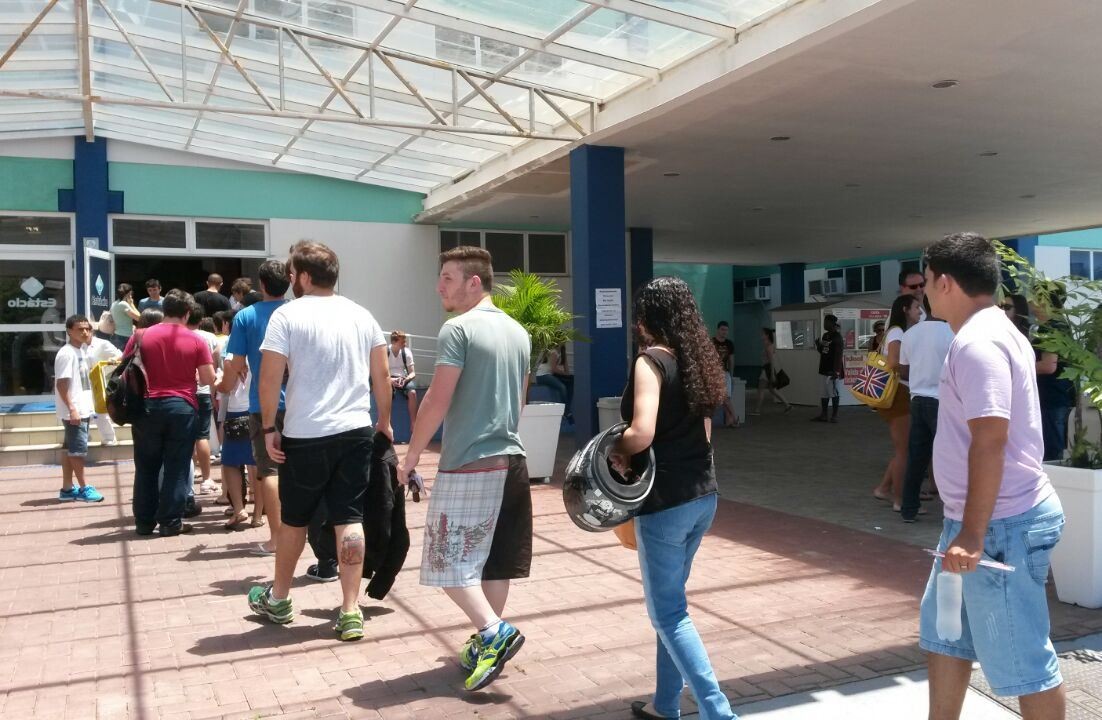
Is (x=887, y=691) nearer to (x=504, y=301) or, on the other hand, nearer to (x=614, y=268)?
(x=504, y=301)

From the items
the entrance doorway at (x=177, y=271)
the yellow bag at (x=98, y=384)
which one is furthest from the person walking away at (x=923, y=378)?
the entrance doorway at (x=177, y=271)

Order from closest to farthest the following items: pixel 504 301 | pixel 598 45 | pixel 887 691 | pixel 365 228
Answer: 1. pixel 887 691
2. pixel 598 45
3. pixel 504 301
4. pixel 365 228

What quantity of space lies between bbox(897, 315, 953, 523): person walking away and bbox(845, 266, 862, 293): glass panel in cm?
1961

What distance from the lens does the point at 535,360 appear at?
1002 centimetres

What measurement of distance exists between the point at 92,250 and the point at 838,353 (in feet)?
39.1

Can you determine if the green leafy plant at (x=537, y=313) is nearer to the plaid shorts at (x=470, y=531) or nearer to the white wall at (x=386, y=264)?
the plaid shorts at (x=470, y=531)

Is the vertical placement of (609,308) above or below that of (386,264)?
below

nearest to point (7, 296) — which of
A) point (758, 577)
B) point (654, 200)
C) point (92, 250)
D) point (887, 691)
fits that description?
point (92, 250)

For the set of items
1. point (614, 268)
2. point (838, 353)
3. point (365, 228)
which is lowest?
point (838, 353)

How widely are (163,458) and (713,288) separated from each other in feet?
75.9

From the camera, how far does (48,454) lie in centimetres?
1172

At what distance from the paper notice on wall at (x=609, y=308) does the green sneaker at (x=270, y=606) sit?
6436 mm

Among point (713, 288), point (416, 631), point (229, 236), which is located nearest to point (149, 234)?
point (229, 236)

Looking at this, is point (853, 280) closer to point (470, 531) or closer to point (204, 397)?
point (204, 397)
